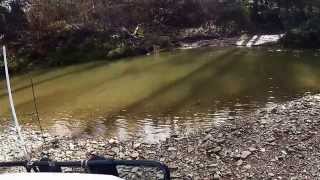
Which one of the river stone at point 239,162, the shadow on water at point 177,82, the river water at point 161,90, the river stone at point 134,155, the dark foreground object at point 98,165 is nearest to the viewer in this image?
the dark foreground object at point 98,165

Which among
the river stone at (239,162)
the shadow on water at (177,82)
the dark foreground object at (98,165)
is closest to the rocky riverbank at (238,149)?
the river stone at (239,162)

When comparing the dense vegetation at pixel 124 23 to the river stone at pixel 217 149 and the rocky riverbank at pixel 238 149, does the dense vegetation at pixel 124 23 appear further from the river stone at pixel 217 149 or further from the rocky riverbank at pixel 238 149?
the river stone at pixel 217 149

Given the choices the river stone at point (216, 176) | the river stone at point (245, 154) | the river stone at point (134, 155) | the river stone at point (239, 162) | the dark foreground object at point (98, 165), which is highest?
the dark foreground object at point (98, 165)

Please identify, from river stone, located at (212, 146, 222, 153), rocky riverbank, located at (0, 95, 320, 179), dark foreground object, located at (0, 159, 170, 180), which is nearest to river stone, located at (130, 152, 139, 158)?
rocky riverbank, located at (0, 95, 320, 179)

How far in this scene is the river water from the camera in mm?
15922

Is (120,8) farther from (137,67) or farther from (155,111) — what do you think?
(155,111)

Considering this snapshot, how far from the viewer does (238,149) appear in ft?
36.3

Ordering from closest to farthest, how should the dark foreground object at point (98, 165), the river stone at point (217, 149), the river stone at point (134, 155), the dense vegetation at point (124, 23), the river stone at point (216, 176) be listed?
the dark foreground object at point (98, 165) < the river stone at point (216, 176) < the river stone at point (217, 149) < the river stone at point (134, 155) < the dense vegetation at point (124, 23)

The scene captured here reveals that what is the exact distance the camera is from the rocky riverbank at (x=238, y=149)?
10.0 m

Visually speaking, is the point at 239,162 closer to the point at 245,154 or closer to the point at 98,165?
the point at 245,154

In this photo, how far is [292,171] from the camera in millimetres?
9781

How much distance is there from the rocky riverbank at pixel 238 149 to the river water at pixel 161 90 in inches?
54.6

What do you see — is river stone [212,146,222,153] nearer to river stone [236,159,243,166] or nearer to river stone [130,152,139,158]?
river stone [236,159,243,166]

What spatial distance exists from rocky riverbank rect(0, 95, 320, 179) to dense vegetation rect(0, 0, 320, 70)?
1680 cm
